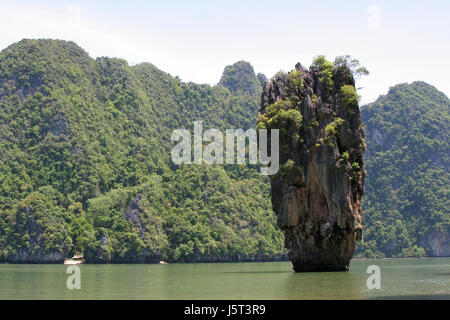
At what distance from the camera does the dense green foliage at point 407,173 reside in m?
145

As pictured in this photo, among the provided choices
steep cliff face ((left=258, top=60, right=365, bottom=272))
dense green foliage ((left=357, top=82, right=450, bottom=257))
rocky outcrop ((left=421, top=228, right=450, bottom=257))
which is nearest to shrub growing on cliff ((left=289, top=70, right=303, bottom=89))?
steep cliff face ((left=258, top=60, right=365, bottom=272))

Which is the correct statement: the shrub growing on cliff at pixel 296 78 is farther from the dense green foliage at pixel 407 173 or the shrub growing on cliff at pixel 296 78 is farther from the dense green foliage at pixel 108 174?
the dense green foliage at pixel 407 173

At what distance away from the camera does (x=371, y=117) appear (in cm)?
18088

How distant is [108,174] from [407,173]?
247 ft

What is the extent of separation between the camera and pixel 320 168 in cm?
4888

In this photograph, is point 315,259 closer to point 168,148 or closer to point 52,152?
point 52,152

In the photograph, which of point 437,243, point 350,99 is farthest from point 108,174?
point 350,99

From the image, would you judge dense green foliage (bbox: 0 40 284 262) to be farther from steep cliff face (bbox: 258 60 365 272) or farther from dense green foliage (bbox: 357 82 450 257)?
steep cliff face (bbox: 258 60 365 272)

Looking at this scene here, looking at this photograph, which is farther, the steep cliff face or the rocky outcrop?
the rocky outcrop

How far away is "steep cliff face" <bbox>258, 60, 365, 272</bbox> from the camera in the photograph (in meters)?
48.6

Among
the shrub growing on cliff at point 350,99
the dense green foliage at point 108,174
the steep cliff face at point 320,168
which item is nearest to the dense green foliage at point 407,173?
the dense green foliage at point 108,174

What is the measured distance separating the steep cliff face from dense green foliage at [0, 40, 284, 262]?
197ft
